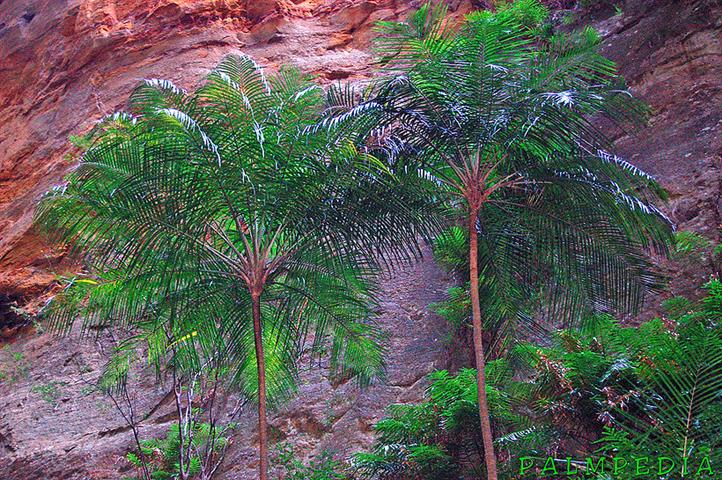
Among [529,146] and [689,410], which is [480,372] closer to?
[689,410]

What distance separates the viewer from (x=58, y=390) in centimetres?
1293

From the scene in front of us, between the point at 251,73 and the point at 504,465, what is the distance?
5.00 metres

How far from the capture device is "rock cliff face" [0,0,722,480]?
10.7m

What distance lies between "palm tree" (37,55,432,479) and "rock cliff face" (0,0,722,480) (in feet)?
9.63

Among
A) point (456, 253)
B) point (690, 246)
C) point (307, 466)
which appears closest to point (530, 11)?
point (456, 253)

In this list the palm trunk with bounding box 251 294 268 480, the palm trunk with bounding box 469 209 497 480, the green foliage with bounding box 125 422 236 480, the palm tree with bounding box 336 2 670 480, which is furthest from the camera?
the green foliage with bounding box 125 422 236 480

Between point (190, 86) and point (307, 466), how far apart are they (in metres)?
9.64

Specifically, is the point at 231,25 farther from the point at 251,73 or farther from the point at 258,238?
the point at 258,238

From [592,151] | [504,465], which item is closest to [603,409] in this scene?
[504,465]

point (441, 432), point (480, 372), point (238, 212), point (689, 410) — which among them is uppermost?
point (238, 212)

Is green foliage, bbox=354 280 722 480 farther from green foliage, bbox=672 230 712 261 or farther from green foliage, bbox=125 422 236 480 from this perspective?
green foliage, bbox=125 422 236 480

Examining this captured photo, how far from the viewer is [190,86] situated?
54.6ft

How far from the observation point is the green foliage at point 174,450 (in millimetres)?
10398

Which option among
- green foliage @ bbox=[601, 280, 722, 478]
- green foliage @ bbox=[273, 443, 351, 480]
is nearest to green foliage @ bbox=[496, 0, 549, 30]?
green foliage @ bbox=[273, 443, 351, 480]
